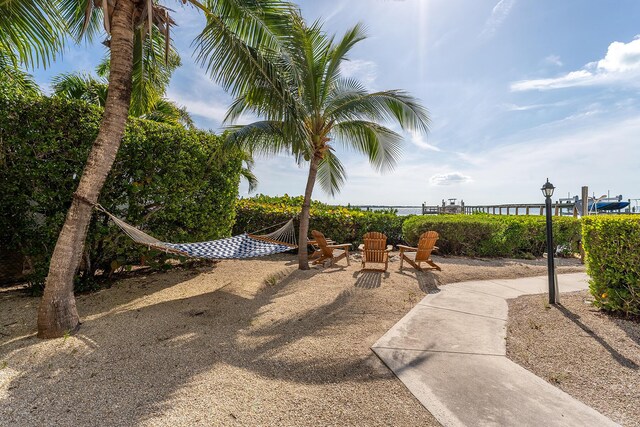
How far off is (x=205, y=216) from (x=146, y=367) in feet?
12.9

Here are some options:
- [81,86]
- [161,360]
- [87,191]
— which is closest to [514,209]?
[161,360]

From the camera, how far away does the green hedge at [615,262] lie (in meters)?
3.50

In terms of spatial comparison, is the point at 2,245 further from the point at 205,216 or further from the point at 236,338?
the point at 236,338

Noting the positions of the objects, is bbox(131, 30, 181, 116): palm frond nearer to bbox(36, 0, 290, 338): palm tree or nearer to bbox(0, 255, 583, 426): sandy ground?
bbox(36, 0, 290, 338): palm tree

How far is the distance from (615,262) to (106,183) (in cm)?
710

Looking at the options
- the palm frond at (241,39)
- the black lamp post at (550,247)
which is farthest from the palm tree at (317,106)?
the black lamp post at (550,247)

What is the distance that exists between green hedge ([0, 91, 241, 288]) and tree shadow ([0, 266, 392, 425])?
1.54 meters

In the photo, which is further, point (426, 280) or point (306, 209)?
point (306, 209)

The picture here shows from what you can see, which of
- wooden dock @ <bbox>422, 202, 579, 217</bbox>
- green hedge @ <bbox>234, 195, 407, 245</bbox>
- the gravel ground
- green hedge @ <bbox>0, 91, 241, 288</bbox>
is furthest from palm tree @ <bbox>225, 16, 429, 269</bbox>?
wooden dock @ <bbox>422, 202, 579, 217</bbox>

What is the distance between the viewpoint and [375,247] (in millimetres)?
6047

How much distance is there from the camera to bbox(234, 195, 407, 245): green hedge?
8.70 meters

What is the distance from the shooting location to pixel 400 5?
488cm

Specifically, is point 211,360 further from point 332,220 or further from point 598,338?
point 332,220

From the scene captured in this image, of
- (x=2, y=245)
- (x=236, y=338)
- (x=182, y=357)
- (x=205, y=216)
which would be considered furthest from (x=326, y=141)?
(x=2, y=245)
